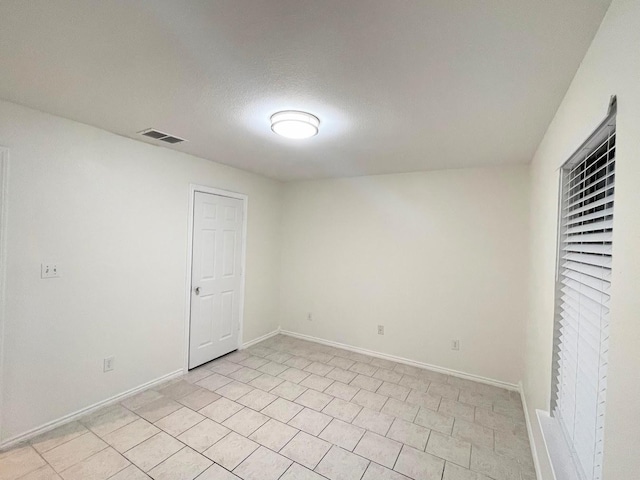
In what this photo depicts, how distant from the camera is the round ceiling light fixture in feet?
6.24

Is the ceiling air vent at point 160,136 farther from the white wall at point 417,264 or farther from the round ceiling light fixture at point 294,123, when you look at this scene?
the white wall at point 417,264

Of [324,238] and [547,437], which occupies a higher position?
[324,238]

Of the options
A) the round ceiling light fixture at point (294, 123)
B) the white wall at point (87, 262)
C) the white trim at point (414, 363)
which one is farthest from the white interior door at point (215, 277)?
the round ceiling light fixture at point (294, 123)

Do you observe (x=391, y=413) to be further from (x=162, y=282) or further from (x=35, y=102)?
(x=35, y=102)

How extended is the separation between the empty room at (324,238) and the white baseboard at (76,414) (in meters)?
0.01

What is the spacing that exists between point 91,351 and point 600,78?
357 cm

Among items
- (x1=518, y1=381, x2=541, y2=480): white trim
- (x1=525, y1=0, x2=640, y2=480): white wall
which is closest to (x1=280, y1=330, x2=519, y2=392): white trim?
(x1=518, y1=381, x2=541, y2=480): white trim

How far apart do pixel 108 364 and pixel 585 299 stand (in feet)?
11.1

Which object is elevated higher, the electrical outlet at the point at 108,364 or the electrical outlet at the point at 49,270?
the electrical outlet at the point at 49,270

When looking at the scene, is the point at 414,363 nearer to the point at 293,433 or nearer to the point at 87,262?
the point at 293,433

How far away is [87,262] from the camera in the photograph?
234cm

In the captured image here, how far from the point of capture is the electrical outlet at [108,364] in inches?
96.6

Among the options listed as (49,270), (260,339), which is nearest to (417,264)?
(260,339)

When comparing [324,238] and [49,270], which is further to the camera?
[324,238]
